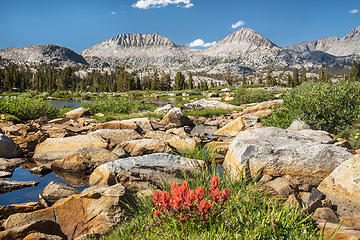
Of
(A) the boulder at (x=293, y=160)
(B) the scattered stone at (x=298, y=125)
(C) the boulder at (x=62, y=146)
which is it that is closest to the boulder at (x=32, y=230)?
(A) the boulder at (x=293, y=160)

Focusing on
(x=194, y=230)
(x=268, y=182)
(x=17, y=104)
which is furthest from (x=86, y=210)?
(x=17, y=104)

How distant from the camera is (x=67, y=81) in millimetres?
101938

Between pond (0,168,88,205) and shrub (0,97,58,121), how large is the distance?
8934 mm

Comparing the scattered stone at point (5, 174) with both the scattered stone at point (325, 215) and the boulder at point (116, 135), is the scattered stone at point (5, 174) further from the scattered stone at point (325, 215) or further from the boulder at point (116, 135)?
the scattered stone at point (325, 215)

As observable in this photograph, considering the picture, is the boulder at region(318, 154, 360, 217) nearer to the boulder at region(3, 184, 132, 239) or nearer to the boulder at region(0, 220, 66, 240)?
the boulder at region(3, 184, 132, 239)

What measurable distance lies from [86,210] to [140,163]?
2.10 metres

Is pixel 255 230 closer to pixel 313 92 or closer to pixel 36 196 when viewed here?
pixel 36 196

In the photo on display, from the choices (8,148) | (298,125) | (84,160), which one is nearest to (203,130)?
(298,125)

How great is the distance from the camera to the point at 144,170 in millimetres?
6637

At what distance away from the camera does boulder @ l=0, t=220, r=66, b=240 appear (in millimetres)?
4004

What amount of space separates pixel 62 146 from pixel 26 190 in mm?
3060

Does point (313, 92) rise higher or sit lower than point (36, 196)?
higher

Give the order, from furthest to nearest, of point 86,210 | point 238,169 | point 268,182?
point 238,169 → point 268,182 → point 86,210

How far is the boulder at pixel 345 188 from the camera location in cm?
497
